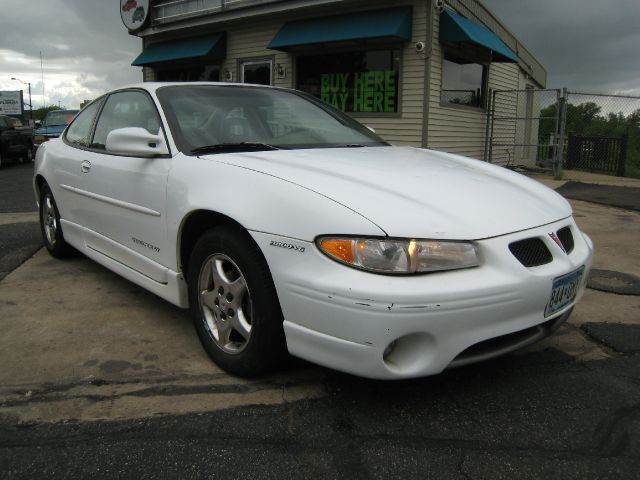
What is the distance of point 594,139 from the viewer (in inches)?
572

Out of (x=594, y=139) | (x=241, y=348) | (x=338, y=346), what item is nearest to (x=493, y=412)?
(x=338, y=346)

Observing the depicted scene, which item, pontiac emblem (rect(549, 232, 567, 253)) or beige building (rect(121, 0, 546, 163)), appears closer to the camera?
pontiac emblem (rect(549, 232, 567, 253))

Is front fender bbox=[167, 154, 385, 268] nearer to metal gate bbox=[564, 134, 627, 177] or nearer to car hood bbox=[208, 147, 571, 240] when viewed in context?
car hood bbox=[208, 147, 571, 240]

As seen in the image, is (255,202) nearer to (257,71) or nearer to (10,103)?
(257,71)

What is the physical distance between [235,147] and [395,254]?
52.4 inches

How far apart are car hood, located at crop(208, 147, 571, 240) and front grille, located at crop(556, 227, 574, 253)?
0.27ft

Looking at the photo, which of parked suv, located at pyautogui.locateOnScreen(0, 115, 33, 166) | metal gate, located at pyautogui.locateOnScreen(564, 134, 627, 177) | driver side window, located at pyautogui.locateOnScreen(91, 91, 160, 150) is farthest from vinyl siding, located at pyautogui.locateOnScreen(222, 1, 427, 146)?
parked suv, located at pyautogui.locateOnScreen(0, 115, 33, 166)

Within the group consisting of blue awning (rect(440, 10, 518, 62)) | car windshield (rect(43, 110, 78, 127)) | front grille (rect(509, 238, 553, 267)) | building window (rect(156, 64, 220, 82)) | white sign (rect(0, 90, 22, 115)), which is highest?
white sign (rect(0, 90, 22, 115))

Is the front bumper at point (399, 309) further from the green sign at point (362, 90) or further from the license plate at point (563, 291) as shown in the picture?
the green sign at point (362, 90)

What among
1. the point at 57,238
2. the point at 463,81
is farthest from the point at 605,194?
the point at 57,238

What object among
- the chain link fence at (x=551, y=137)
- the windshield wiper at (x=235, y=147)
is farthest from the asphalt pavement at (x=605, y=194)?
the windshield wiper at (x=235, y=147)

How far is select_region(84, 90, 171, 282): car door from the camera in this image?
3.07m

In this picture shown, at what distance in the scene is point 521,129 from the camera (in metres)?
15.9

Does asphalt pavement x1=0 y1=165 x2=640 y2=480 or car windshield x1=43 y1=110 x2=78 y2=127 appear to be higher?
car windshield x1=43 y1=110 x2=78 y2=127
